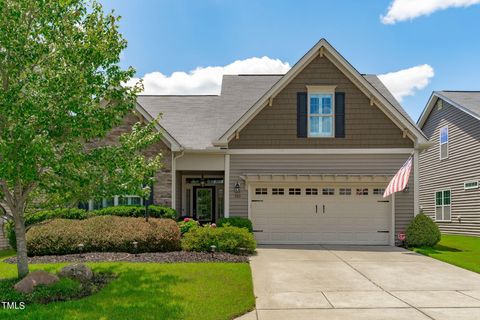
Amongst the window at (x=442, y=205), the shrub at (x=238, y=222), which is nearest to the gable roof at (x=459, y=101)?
the window at (x=442, y=205)

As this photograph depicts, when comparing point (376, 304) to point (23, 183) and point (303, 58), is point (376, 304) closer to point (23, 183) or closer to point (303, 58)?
point (23, 183)

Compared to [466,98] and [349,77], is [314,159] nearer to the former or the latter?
[349,77]

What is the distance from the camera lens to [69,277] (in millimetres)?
8594

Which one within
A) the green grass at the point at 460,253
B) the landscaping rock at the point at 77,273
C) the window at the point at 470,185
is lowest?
the green grass at the point at 460,253

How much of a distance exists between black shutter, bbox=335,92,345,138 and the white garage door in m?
2.10

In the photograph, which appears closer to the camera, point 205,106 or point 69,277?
point 69,277

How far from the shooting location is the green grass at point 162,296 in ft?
21.6

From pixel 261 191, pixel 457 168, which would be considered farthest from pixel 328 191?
pixel 457 168

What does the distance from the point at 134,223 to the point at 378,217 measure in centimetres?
909

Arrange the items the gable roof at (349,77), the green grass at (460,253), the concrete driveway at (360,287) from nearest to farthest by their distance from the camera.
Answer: the concrete driveway at (360,287)
the green grass at (460,253)
the gable roof at (349,77)

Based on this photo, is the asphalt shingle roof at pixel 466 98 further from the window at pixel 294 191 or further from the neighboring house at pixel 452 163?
the window at pixel 294 191

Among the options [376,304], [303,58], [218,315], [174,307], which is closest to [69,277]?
[174,307]

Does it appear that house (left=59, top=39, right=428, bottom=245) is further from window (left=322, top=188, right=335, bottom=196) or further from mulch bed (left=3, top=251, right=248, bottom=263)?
mulch bed (left=3, top=251, right=248, bottom=263)

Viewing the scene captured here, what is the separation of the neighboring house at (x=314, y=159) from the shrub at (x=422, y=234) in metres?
0.61
